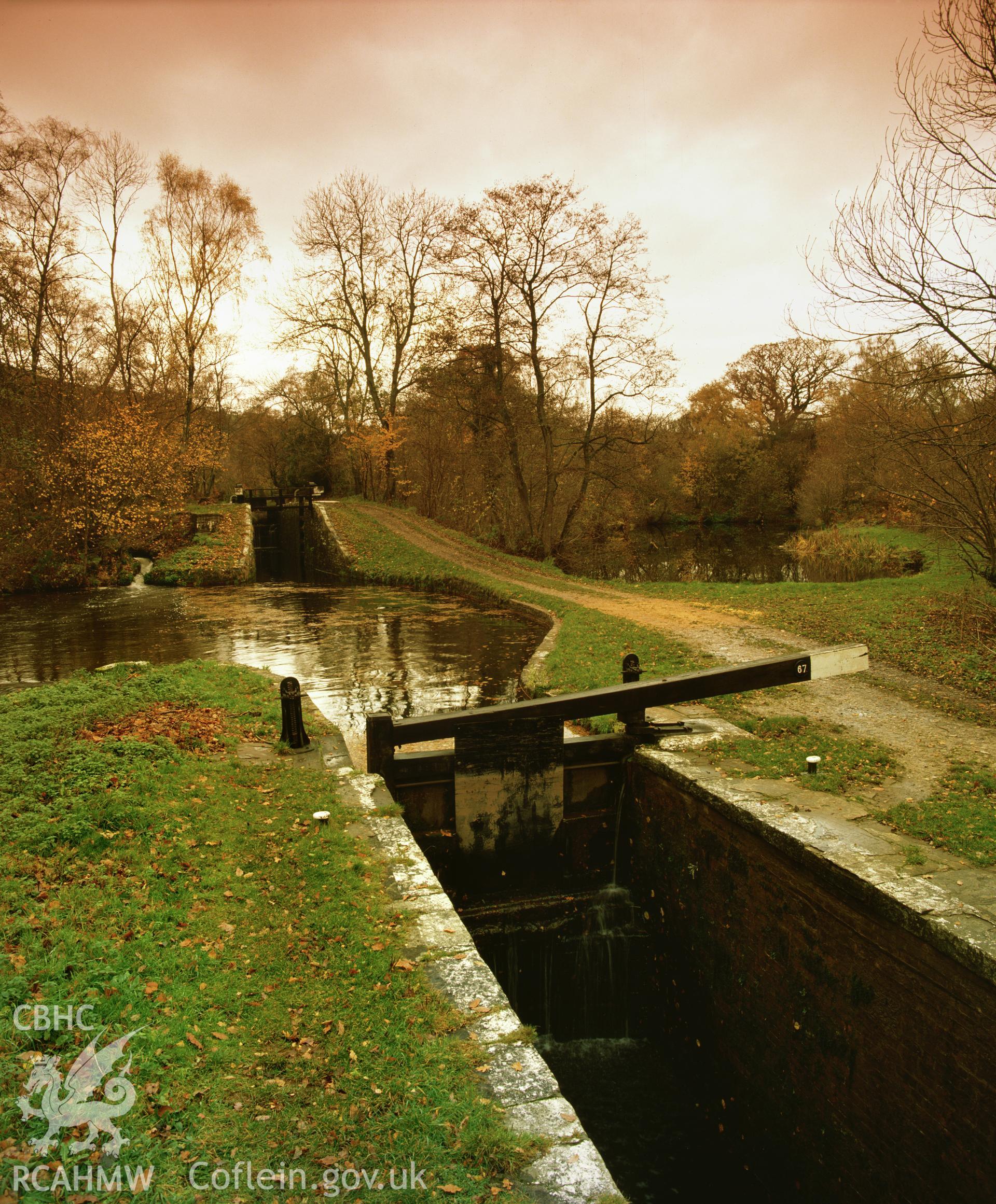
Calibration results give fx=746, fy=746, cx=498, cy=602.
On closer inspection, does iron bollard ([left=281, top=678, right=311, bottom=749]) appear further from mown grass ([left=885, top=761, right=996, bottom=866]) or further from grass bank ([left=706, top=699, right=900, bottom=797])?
mown grass ([left=885, top=761, right=996, bottom=866])

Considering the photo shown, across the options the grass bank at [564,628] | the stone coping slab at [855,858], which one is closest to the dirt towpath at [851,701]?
the grass bank at [564,628]

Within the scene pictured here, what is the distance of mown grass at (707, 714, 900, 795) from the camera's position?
234 inches

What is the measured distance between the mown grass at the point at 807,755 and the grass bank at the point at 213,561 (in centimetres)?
1875

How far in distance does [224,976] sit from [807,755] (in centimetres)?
498

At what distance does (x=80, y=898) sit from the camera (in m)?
3.95

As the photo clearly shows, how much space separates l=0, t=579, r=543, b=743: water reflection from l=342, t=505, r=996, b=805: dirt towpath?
2555mm

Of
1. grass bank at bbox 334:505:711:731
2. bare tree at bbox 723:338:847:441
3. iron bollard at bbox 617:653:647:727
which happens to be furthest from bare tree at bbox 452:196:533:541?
bare tree at bbox 723:338:847:441

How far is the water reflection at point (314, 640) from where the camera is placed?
429 inches

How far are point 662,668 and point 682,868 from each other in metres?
3.68

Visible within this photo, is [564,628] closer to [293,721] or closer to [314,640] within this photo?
[314,640]

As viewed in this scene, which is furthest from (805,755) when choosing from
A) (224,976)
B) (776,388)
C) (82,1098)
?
(776,388)

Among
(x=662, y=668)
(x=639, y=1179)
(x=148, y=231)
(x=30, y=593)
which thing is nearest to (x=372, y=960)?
(x=639, y=1179)

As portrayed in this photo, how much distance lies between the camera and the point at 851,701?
8.22 metres

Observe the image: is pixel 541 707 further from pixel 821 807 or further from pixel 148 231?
pixel 148 231
